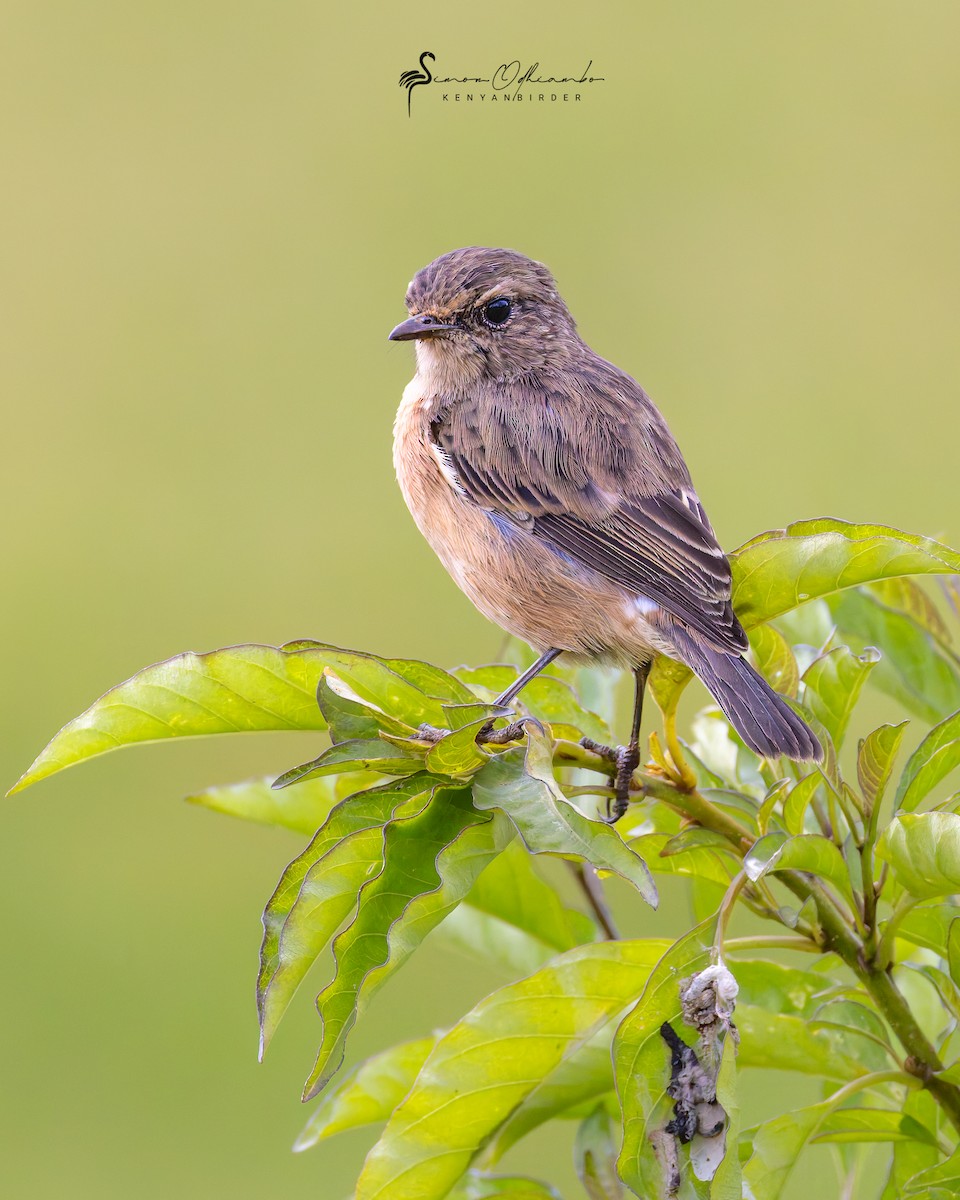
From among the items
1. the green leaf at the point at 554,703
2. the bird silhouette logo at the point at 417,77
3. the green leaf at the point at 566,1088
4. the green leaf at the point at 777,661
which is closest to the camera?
the green leaf at the point at 566,1088

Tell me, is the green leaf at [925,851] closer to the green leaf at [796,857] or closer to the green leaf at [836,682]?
the green leaf at [796,857]

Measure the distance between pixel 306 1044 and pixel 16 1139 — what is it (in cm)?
146

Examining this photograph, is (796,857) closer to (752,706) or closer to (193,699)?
(752,706)

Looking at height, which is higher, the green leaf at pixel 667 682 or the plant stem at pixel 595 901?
the green leaf at pixel 667 682

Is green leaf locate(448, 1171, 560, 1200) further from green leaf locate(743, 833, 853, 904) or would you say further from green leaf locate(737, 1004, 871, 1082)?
green leaf locate(743, 833, 853, 904)

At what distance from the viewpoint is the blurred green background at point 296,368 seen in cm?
757

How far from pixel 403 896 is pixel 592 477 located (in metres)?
1.87

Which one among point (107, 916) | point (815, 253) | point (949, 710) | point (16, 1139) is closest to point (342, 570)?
point (107, 916)

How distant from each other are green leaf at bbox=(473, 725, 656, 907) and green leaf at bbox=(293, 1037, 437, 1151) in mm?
703

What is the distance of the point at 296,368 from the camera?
11.7 m

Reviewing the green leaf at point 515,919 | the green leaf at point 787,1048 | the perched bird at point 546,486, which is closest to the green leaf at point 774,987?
the green leaf at point 787,1048

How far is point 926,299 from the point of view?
11.9 m

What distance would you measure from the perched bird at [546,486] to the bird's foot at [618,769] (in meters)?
0.53

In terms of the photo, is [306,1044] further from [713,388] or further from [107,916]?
[713,388]
